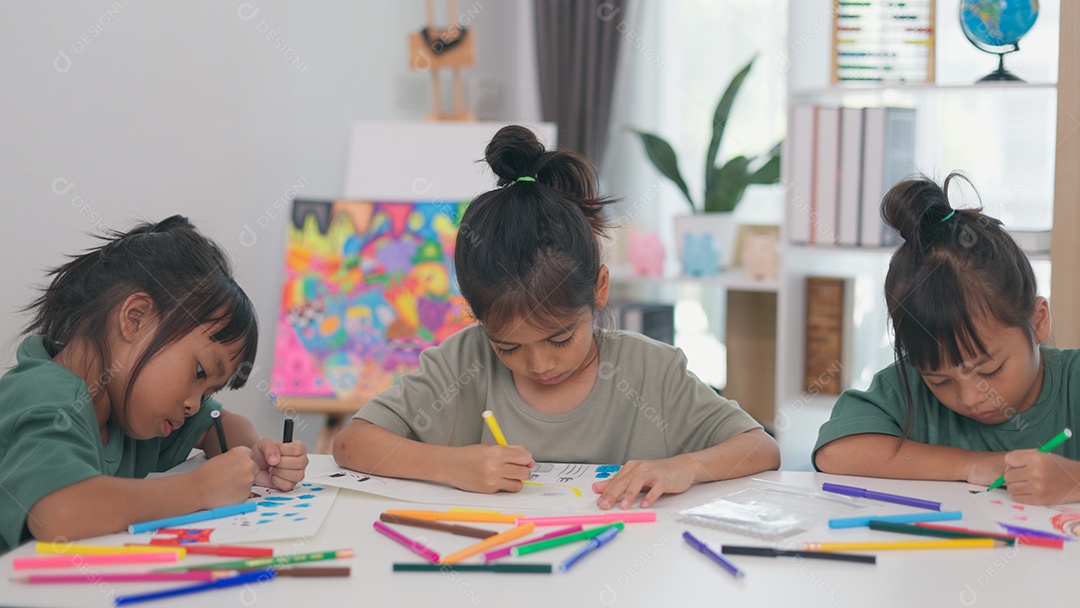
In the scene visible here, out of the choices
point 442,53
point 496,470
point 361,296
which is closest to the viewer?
point 496,470

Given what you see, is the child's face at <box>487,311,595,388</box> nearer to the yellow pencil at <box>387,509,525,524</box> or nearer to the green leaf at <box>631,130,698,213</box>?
the yellow pencil at <box>387,509,525,524</box>

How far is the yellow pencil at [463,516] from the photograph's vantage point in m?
1.08

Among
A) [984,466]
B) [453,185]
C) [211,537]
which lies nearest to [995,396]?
[984,466]

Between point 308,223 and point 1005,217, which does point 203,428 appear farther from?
point 1005,217

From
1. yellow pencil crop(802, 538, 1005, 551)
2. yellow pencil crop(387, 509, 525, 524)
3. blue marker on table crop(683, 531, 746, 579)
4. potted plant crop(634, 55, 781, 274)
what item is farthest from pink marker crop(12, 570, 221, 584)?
potted plant crop(634, 55, 781, 274)

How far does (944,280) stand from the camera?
130 centimetres

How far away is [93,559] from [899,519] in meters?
0.85

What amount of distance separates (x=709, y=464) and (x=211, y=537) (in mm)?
612

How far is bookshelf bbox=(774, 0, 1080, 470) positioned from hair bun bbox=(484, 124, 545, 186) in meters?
1.36

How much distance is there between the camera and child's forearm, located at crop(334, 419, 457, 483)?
1273 millimetres

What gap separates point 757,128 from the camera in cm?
333

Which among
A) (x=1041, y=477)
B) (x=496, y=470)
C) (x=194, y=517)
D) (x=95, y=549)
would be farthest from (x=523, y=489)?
(x=1041, y=477)

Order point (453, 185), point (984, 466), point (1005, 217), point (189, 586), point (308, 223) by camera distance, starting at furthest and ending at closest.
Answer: point (1005, 217)
point (453, 185)
point (308, 223)
point (984, 466)
point (189, 586)

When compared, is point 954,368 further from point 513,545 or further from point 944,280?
point 513,545
